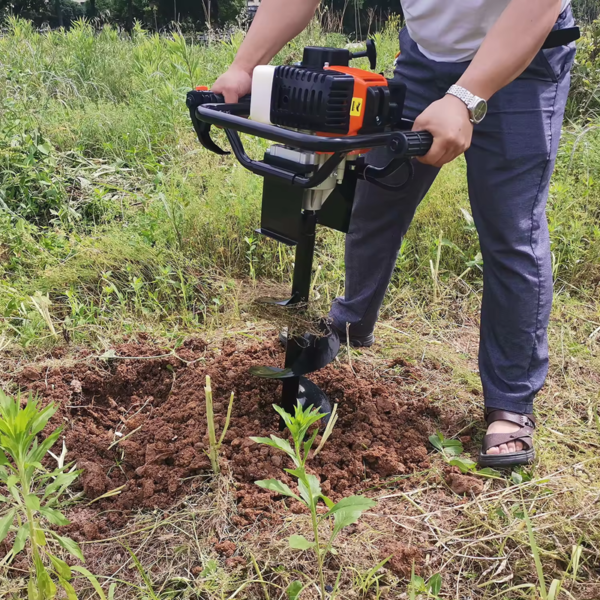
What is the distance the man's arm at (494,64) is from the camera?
1.21m

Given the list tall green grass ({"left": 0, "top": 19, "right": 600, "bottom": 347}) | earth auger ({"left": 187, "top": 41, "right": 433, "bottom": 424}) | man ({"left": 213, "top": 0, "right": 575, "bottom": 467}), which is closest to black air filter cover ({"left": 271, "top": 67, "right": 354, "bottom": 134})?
earth auger ({"left": 187, "top": 41, "right": 433, "bottom": 424})

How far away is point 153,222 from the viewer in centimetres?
261

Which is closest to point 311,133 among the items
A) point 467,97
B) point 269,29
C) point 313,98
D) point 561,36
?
point 313,98

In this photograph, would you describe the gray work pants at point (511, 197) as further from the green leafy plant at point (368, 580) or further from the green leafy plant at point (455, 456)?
the green leafy plant at point (368, 580)

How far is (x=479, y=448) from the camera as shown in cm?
177

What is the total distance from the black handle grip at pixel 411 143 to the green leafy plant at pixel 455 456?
84 centimetres

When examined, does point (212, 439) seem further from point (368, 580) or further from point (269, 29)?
point (269, 29)

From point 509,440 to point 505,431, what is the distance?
0.03 m

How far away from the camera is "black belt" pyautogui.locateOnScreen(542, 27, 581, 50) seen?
1471mm

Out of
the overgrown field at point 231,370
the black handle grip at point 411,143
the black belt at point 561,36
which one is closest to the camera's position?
the black handle grip at point 411,143

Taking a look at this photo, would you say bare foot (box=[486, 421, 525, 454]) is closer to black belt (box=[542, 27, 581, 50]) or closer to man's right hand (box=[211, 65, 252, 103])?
black belt (box=[542, 27, 581, 50])

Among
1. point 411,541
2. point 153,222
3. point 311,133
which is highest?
point 311,133

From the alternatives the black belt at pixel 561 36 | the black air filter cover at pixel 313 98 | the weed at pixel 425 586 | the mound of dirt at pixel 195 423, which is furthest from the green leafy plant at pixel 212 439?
the black belt at pixel 561 36

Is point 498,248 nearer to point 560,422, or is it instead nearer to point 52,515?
point 560,422
